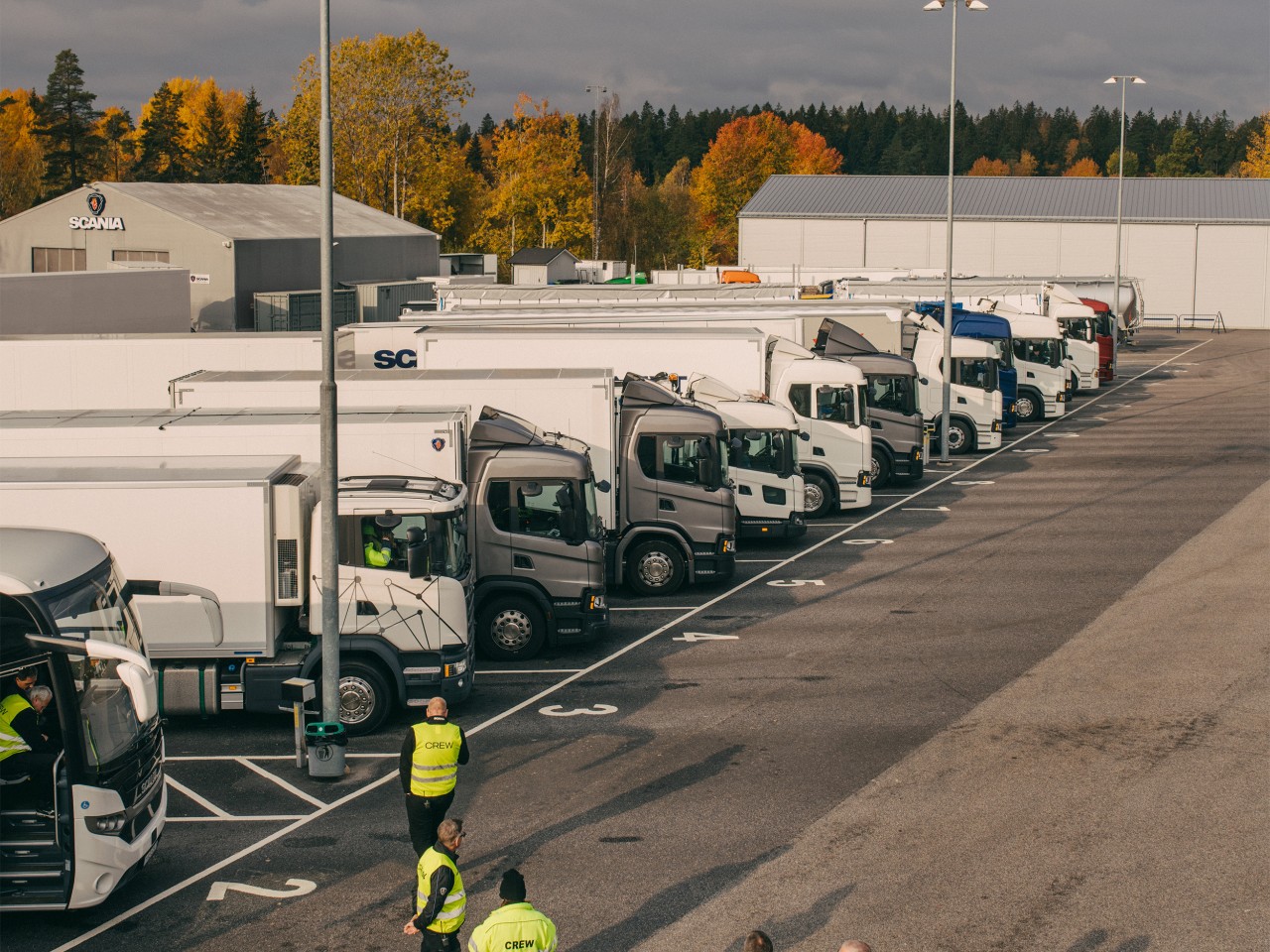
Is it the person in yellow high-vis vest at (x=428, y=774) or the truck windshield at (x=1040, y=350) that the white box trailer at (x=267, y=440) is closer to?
the person in yellow high-vis vest at (x=428, y=774)

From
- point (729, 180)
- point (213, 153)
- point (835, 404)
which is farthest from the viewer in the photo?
point (729, 180)

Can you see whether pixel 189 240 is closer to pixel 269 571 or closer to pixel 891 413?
pixel 891 413

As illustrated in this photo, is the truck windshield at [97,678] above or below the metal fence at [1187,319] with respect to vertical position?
below

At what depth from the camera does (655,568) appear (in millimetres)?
22656

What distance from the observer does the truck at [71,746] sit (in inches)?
415

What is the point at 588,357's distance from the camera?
26.7 meters

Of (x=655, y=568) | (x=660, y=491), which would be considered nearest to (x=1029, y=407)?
(x=660, y=491)

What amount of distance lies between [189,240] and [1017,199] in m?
58.1

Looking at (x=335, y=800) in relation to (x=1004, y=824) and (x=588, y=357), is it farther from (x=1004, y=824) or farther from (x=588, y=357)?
(x=588, y=357)

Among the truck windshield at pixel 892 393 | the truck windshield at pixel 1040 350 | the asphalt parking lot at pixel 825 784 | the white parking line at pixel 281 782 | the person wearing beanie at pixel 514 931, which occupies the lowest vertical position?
the white parking line at pixel 281 782

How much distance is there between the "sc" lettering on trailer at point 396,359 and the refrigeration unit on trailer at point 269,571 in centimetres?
1218

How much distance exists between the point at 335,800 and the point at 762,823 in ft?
13.3

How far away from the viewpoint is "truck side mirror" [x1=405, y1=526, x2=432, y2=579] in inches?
609

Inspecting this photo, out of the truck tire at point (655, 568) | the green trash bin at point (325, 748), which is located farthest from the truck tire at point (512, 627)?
the green trash bin at point (325, 748)
